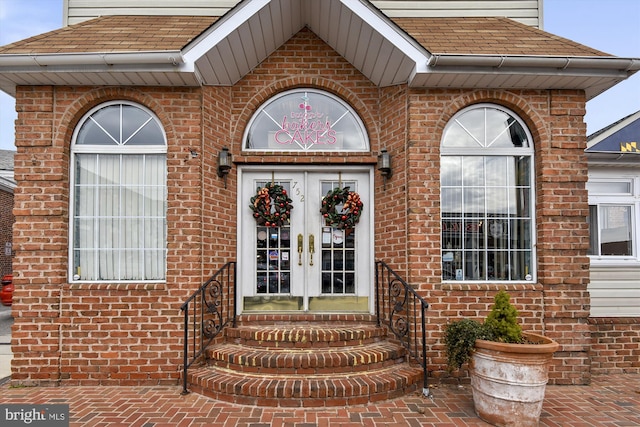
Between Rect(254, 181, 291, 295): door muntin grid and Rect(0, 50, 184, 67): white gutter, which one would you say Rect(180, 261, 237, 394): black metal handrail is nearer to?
Rect(254, 181, 291, 295): door muntin grid

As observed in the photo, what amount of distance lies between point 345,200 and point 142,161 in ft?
8.50

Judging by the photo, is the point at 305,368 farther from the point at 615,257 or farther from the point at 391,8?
the point at 391,8

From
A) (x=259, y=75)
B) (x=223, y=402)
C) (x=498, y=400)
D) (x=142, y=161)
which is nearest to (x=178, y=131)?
(x=142, y=161)

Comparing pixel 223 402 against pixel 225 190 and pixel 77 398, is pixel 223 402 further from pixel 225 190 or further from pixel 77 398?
pixel 225 190

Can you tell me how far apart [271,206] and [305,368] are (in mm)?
2073

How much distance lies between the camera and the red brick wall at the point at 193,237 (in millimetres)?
4551

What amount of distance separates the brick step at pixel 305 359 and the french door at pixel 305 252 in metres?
0.84

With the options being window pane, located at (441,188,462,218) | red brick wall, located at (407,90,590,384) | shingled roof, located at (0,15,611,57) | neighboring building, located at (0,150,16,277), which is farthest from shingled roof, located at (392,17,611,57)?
neighboring building, located at (0,150,16,277)

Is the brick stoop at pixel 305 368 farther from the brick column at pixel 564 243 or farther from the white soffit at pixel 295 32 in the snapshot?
the white soffit at pixel 295 32

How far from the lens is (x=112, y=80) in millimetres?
4625

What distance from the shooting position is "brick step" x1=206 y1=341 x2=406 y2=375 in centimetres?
417

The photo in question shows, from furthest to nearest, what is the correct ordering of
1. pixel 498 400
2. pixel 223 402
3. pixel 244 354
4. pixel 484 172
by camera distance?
pixel 484 172, pixel 244 354, pixel 223 402, pixel 498 400

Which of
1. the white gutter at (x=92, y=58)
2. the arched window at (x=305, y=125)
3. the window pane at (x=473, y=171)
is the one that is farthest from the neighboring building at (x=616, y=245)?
the white gutter at (x=92, y=58)

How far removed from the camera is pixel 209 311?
15.1 ft
